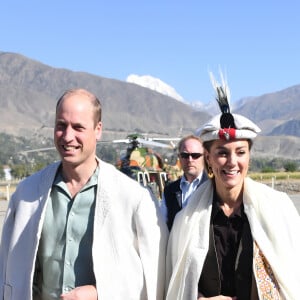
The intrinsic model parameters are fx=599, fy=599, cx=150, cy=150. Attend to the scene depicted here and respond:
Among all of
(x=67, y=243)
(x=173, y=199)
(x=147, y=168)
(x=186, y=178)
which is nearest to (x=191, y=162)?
(x=186, y=178)

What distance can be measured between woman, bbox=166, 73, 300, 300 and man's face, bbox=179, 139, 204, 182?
6.54 feet

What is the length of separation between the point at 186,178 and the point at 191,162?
0.15m

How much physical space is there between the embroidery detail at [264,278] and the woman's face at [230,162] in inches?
13.2

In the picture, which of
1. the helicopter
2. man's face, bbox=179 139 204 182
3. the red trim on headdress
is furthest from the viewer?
the helicopter

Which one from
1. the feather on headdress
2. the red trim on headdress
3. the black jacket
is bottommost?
the black jacket

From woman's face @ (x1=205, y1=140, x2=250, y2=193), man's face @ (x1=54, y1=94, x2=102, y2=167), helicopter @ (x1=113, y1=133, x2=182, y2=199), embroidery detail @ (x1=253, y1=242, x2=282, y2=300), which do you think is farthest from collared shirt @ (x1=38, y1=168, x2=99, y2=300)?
helicopter @ (x1=113, y1=133, x2=182, y2=199)

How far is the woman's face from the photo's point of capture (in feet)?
9.69

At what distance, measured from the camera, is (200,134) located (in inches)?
122

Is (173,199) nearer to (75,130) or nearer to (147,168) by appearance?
(75,130)

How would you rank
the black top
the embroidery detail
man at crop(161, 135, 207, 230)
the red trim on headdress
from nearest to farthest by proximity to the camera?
the embroidery detail → the red trim on headdress → the black top → man at crop(161, 135, 207, 230)

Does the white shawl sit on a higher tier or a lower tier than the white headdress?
lower

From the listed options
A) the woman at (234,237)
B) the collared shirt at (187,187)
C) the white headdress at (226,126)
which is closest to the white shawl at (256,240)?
the woman at (234,237)

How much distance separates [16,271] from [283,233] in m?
1.34

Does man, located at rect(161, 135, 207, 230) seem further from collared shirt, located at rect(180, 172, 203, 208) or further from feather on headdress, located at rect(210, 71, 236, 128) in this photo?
feather on headdress, located at rect(210, 71, 236, 128)
